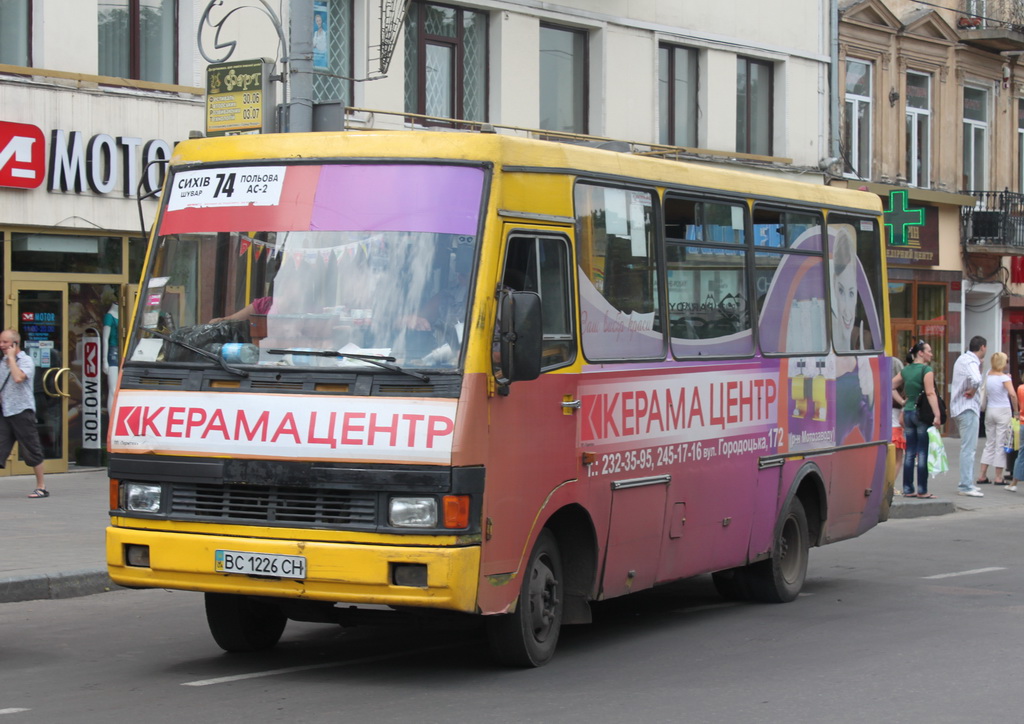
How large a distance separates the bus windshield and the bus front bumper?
2.93ft

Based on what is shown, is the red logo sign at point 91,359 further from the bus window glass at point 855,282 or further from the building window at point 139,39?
the bus window glass at point 855,282

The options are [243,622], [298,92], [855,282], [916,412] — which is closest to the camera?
[243,622]

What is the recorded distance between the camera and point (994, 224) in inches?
1318

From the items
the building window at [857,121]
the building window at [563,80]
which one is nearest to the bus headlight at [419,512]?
the building window at [563,80]

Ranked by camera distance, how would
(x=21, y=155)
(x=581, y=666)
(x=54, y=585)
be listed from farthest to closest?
(x=21, y=155), (x=54, y=585), (x=581, y=666)

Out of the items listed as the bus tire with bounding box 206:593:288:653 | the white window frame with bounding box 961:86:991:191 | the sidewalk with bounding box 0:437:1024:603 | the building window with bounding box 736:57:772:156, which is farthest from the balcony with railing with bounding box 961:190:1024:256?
the bus tire with bounding box 206:593:288:653

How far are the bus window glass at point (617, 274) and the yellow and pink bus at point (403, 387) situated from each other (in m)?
0.02

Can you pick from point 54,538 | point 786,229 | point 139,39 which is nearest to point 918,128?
point 139,39

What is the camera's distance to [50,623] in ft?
33.0

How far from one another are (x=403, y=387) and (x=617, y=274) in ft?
6.58

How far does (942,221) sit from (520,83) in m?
12.5

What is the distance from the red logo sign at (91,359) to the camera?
755 inches

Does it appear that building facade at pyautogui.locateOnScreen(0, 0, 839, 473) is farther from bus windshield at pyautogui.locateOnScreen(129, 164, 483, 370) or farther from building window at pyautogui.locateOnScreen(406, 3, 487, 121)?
bus windshield at pyautogui.locateOnScreen(129, 164, 483, 370)

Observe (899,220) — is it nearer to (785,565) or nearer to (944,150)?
(944,150)
